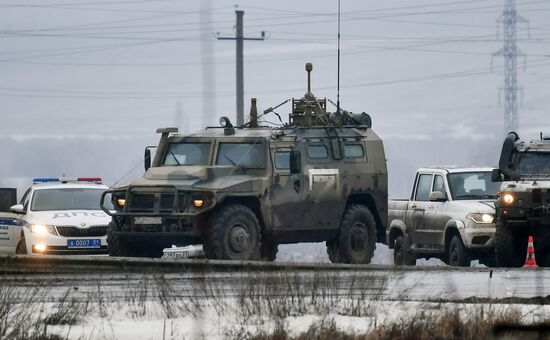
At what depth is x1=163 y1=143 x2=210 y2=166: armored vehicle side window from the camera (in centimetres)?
2206

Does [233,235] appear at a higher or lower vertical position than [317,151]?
lower

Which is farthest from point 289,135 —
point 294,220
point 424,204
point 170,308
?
point 170,308

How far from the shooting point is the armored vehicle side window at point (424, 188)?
25.0 metres

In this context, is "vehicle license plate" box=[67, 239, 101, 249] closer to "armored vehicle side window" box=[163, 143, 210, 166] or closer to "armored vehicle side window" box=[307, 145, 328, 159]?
"armored vehicle side window" box=[163, 143, 210, 166]

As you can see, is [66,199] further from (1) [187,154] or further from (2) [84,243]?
(1) [187,154]

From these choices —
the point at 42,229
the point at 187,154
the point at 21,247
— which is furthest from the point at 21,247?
the point at 187,154

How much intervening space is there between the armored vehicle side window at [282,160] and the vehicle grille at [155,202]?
1840 millimetres

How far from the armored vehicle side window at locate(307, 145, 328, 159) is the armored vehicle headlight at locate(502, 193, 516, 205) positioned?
288cm

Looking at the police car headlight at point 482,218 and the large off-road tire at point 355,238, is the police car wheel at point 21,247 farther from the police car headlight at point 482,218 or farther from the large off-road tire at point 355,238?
the police car headlight at point 482,218

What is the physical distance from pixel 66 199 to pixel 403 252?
19.8 feet

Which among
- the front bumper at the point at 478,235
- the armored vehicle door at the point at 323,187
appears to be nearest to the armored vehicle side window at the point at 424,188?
the front bumper at the point at 478,235

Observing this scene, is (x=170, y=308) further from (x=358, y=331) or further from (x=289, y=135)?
(x=289, y=135)

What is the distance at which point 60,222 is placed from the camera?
78.0 ft

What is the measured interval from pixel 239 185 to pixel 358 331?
31.9ft
